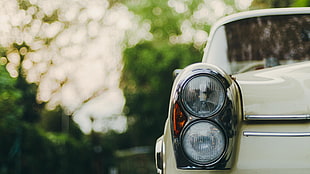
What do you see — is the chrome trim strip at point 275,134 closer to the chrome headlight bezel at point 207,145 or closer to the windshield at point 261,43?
the chrome headlight bezel at point 207,145

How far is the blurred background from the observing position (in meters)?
17.5

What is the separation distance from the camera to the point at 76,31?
863 inches

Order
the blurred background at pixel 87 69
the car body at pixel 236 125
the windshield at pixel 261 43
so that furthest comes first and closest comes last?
the blurred background at pixel 87 69
the windshield at pixel 261 43
the car body at pixel 236 125

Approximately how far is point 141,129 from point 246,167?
98.9 ft

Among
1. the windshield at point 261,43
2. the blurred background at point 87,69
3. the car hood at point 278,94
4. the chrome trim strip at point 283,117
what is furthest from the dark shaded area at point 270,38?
the blurred background at point 87,69

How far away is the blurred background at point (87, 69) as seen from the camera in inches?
687

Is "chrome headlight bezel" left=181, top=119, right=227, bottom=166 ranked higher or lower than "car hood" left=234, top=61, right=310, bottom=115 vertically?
lower

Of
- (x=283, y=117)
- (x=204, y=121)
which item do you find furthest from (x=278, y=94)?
(x=204, y=121)

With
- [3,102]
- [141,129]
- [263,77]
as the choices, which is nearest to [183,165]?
[263,77]

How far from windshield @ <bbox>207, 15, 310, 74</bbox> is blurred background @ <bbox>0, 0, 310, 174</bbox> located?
7578 mm

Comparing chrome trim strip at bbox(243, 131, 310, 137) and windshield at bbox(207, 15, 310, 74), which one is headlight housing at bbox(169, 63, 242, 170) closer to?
chrome trim strip at bbox(243, 131, 310, 137)

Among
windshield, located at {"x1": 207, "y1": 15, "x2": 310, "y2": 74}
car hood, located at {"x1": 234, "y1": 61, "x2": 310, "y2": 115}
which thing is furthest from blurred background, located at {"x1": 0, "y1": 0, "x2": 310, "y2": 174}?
car hood, located at {"x1": 234, "y1": 61, "x2": 310, "y2": 115}

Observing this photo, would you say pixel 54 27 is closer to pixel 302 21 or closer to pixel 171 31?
pixel 171 31

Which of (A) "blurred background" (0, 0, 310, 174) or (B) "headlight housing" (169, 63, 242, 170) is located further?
(A) "blurred background" (0, 0, 310, 174)
